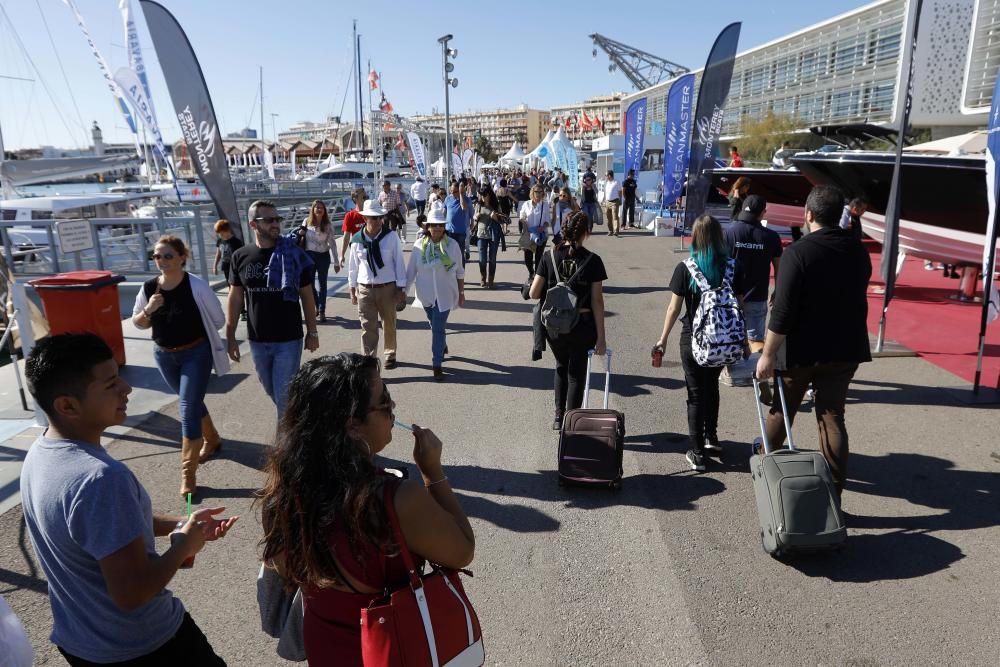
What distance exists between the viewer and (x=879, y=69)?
33656mm

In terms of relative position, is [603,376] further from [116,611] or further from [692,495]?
[116,611]

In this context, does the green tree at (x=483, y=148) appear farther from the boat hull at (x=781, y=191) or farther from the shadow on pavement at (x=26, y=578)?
the shadow on pavement at (x=26, y=578)

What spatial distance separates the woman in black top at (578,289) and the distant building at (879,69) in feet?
76.8

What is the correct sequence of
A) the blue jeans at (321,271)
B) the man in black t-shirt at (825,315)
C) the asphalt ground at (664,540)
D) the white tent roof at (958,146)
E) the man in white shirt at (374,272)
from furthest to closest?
the white tent roof at (958,146)
the blue jeans at (321,271)
the man in white shirt at (374,272)
the man in black t-shirt at (825,315)
the asphalt ground at (664,540)

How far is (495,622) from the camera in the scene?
3219mm

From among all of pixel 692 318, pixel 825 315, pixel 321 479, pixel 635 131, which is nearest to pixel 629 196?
pixel 635 131

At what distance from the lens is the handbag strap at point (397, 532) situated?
156 centimetres

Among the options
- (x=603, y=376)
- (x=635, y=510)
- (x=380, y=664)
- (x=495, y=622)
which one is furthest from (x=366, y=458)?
(x=603, y=376)

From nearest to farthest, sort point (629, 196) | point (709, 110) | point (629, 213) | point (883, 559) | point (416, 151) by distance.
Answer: point (883, 559), point (709, 110), point (629, 196), point (629, 213), point (416, 151)

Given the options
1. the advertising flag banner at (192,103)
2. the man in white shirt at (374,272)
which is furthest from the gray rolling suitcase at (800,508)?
the advertising flag banner at (192,103)

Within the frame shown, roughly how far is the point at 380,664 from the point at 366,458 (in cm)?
48

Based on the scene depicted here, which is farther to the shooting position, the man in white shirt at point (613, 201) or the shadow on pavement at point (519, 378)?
the man in white shirt at point (613, 201)

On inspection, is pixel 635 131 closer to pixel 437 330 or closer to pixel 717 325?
pixel 437 330

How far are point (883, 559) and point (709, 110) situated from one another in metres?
10.8
